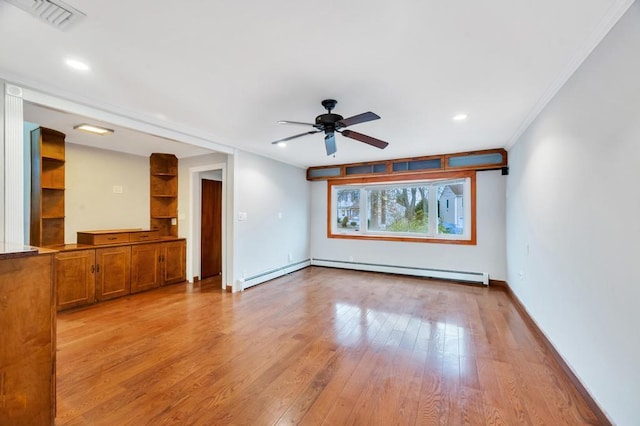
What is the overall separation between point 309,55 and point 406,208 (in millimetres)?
4318

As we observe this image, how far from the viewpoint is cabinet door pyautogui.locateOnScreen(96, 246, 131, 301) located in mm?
3912

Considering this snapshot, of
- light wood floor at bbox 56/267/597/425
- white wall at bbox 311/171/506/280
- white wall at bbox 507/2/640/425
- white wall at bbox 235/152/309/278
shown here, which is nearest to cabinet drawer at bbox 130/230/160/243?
light wood floor at bbox 56/267/597/425

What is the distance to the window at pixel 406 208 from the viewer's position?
5125 millimetres

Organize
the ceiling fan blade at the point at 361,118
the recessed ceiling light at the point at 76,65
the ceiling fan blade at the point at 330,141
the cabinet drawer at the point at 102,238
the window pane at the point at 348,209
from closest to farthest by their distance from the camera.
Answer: the recessed ceiling light at the point at 76,65 → the ceiling fan blade at the point at 361,118 → the ceiling fan blade at the point at 330,141 → the cabinet drawer at the point at 102,238 → the window pane at the point at 348,209

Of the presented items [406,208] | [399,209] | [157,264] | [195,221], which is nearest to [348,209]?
[399,209]

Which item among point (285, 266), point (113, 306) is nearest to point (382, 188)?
point (285, 266)

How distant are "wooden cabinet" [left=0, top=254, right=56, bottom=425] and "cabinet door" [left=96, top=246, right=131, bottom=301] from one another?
114 inches

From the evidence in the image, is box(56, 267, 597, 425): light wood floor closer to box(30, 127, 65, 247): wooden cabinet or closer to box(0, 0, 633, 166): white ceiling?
box(30, 127, 65, 247): wooden cabinet

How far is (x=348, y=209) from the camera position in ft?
20.9

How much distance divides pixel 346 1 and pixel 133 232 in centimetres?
451

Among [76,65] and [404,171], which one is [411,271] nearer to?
[404,171]

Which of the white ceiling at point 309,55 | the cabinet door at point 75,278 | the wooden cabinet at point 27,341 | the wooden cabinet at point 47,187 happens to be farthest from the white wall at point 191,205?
the wooden cabinet at point 27,341

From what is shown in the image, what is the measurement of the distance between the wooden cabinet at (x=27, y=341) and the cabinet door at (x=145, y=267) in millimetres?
3128

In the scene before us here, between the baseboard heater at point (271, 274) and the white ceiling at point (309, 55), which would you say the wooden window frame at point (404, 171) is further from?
the baseboard heater at point (271, 274)
